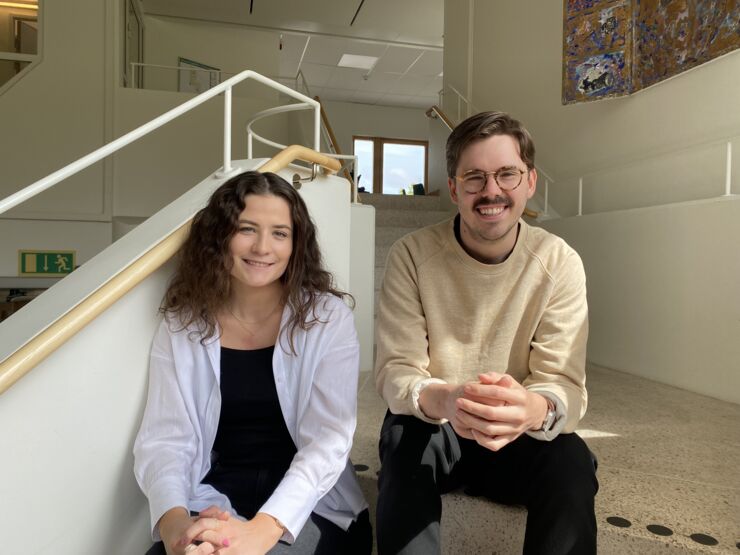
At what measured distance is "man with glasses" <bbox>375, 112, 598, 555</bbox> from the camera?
3.41 ft

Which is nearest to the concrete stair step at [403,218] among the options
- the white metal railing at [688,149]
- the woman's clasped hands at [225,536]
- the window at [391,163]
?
the white metal railing at [688,149]

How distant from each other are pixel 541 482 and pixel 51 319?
0.99m

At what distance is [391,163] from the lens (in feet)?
34.8

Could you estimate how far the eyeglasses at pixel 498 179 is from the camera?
4.09 feet

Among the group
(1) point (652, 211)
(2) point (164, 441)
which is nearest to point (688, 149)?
(1) point (652, 211)

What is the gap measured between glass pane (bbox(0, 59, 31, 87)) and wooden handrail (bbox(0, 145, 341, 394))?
5492mm

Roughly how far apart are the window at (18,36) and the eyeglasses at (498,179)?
19.2 ft

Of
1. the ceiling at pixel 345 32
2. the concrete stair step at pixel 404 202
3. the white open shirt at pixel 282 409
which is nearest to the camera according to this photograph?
the white open shirt at pixel 282 409

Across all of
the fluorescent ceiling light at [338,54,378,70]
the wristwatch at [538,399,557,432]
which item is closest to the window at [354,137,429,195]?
the fluorescent ceiling light at [338,54,378,70]

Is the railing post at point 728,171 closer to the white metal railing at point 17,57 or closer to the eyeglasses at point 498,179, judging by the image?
the eyeglasses at point 498,179

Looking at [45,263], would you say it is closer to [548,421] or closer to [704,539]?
[548,421]

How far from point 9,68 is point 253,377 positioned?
5859 mm

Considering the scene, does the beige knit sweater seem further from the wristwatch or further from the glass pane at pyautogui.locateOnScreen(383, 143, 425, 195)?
the glass pane at pyautogui.locateOnScreen(383, 143, 425, 195)

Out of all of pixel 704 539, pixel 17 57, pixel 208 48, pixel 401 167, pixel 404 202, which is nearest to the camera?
pixel 704 539
